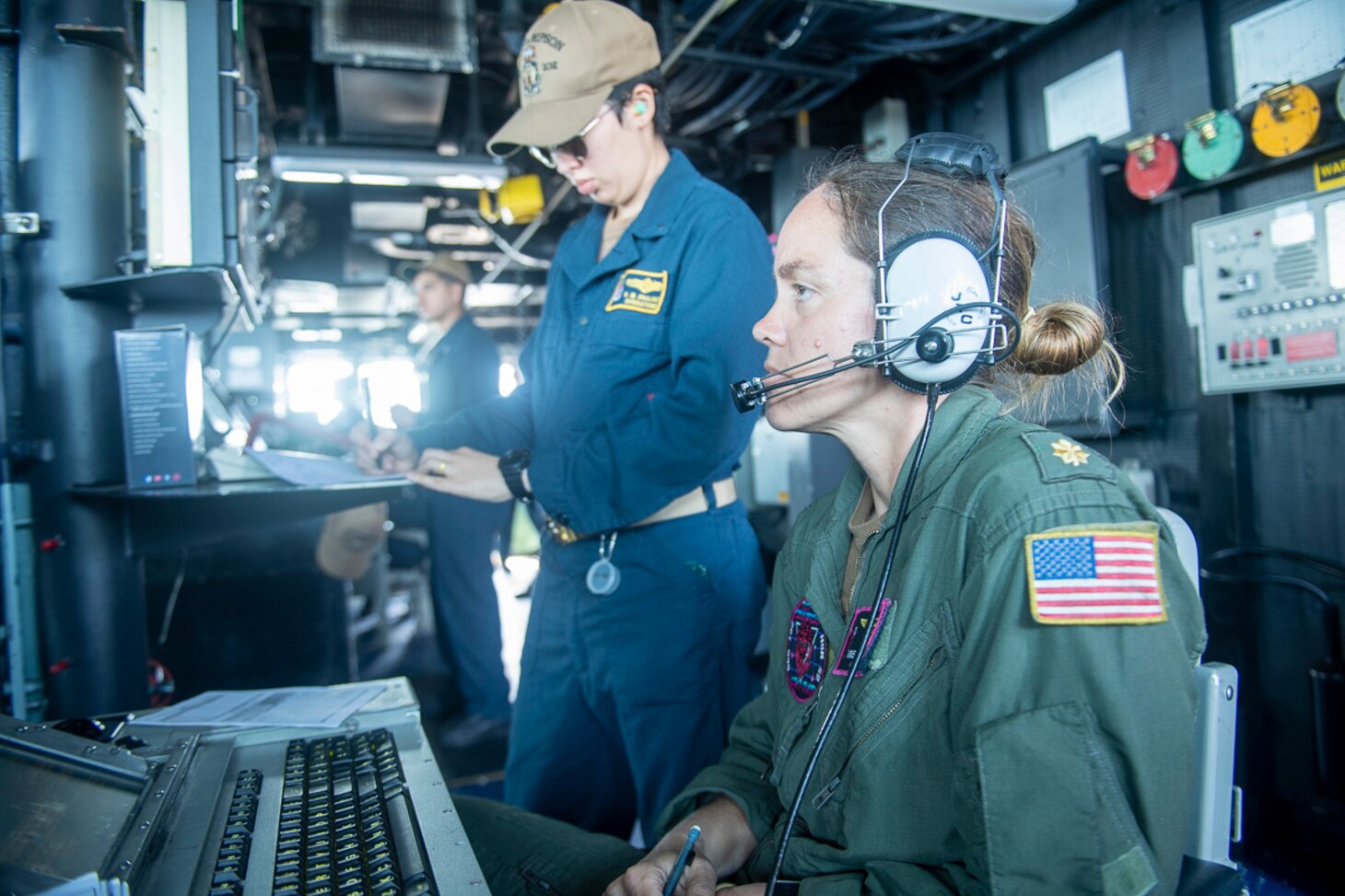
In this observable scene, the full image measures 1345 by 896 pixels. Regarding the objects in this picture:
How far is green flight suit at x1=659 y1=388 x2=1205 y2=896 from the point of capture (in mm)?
678

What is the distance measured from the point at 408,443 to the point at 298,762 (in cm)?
78

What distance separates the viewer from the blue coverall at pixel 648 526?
1459 millimetres

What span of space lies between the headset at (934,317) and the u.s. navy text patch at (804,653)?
0.11 m

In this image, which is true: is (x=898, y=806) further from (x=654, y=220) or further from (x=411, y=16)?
(x=411, y=16)

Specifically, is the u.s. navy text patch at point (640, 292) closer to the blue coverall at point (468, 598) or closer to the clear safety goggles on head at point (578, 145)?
the clear safety goggles on head at point (578, 145)

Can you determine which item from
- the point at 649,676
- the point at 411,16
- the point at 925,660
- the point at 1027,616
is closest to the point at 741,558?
the point at 649,676

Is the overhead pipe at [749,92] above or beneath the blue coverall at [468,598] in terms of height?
above

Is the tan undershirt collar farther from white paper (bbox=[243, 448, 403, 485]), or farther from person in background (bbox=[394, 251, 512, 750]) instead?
person in background (bbox=[394, 251, 512, 750])

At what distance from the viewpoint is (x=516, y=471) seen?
5.18 feet

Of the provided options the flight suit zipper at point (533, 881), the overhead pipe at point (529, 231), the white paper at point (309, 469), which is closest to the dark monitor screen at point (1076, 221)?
the overhead pipe at point (529, 231)

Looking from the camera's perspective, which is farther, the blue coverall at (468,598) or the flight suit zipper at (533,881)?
the blue coverall at (468,598)

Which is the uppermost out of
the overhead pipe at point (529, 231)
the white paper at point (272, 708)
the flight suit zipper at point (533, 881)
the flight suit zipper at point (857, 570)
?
the overhead pipe at point (529, 231)

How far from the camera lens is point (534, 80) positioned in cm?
161

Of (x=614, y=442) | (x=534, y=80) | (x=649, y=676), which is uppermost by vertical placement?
(x=534, y=80)
